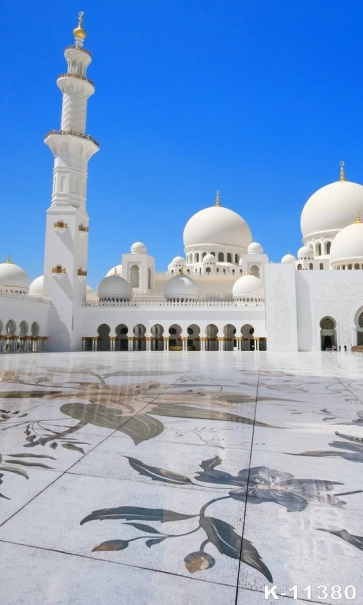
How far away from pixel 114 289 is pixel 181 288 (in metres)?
4.13

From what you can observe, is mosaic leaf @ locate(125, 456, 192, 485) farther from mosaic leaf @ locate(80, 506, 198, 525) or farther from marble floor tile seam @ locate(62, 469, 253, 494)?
mosaic leaf @ locate(80, 506, 198, 525)

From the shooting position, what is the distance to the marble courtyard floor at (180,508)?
3.79 ft

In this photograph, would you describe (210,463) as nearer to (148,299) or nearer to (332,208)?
(148,299)

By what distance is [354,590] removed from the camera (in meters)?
1.16

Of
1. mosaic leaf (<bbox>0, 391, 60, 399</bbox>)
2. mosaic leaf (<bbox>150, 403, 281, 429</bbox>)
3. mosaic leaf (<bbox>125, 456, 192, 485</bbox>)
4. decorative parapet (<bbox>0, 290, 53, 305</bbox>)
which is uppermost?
decorative parapet (<bbox>0, 290, 53, 305</bbox>)

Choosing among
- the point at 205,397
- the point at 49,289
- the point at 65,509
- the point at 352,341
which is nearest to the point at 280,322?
the point at 352,341

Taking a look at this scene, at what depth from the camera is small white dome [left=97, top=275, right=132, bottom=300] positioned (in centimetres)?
2359

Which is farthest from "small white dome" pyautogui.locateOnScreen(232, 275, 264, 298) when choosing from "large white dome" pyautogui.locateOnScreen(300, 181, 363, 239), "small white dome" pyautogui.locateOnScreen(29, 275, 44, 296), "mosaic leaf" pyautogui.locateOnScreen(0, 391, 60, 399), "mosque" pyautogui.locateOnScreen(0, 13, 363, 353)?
"mosaic leaf" pyautogui.locateOnScreen(0, 391, 60, 399)

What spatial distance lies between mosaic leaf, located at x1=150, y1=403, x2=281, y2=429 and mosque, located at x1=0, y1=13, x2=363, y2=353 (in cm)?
1618

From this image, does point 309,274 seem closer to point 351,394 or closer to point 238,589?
point 351,394

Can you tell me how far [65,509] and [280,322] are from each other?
64.8 feet

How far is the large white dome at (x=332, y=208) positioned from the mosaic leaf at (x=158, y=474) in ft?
90.1

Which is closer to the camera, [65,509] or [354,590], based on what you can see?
[354,590]

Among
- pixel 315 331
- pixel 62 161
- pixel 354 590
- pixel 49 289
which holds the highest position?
pixel 62 161
